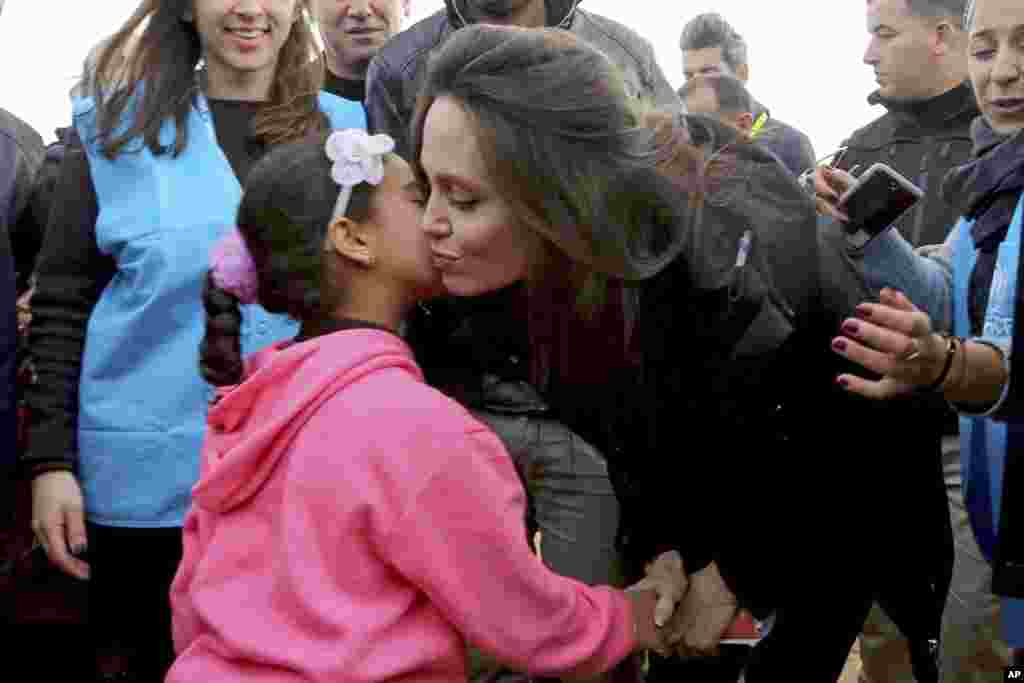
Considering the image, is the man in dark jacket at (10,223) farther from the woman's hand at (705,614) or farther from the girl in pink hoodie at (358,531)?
the woman's hand at (705,614)

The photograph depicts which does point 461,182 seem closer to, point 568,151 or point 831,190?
point 568,151

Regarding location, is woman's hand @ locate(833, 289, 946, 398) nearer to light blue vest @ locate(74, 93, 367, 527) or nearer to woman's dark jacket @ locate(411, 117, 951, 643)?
woman's dark jacket @ locate(411, 117, 951, 643)

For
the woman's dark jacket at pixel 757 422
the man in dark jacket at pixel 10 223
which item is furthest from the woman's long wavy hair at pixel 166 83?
the woman's dark jacket at pixel 757 422

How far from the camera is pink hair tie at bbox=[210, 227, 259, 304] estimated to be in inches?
77.9

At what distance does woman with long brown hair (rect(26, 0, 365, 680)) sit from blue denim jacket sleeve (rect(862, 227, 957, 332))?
0.99 meters

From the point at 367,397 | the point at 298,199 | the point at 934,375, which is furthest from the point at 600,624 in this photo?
the point at 298,199

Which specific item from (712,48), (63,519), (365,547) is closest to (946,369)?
(365,547)

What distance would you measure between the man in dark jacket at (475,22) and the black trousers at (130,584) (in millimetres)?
826

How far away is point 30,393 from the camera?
2445 millimetres

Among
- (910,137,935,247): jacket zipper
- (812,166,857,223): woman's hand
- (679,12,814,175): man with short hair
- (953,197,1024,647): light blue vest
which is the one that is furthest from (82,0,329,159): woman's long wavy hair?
(679,12,814,175): man with short hair

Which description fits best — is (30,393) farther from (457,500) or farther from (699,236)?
(699,236)

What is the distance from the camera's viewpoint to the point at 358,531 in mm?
1668

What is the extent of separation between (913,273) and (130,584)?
139 centimetres

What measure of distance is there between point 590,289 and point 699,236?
159mm
